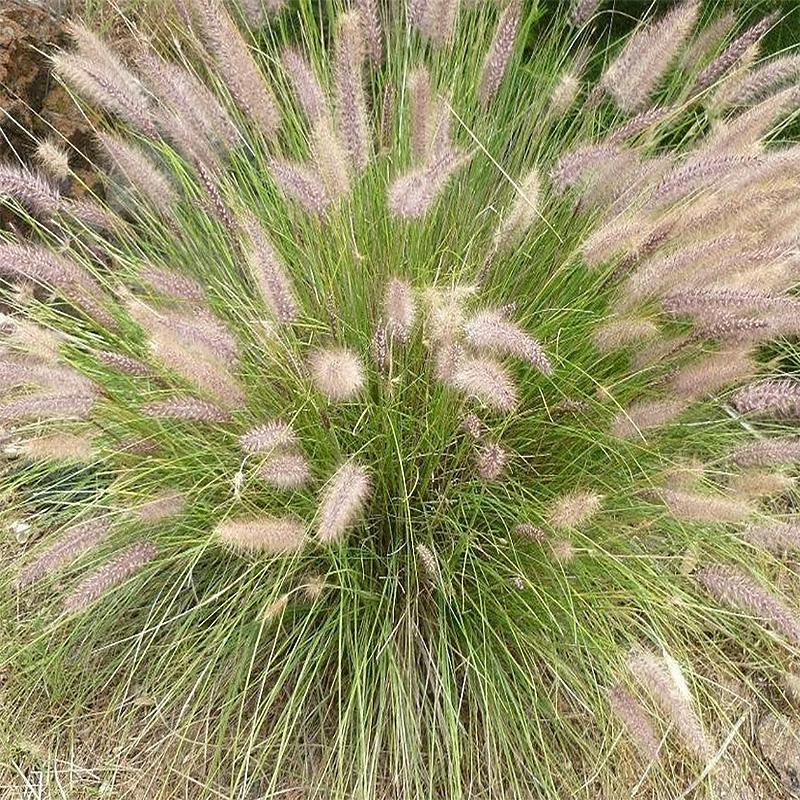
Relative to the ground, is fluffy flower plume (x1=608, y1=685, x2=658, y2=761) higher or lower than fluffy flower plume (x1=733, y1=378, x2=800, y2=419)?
lower

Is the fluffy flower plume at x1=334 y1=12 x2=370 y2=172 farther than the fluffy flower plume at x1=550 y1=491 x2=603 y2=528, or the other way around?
the fluffy flower plume at x1=334 y1=12 x2=370 y2=172

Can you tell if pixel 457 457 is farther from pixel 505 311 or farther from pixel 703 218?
pixel 703 218

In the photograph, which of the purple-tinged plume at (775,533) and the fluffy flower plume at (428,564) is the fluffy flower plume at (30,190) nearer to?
the fluffy flower plume at (428,564)

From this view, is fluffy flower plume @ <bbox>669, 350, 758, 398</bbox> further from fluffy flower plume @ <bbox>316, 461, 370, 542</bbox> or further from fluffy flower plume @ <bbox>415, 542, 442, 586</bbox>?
fluffy flower plume @ <bbox>316, 461, 370, 542</bbox>

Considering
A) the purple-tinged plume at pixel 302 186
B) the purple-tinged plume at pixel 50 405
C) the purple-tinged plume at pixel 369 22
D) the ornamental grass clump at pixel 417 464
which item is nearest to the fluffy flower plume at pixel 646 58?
the ornamental grass clump at pixel 417 464

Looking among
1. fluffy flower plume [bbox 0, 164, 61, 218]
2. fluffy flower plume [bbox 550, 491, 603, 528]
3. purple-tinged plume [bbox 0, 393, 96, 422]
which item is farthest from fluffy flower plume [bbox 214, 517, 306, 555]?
fluffy flower plume [bbox 0, 164, 61, 218]

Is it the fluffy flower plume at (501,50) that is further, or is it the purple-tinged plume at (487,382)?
the fluffy flower plume at (501,50)
